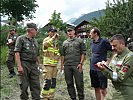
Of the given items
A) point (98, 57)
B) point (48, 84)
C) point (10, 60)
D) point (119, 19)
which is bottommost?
point (48, 84)

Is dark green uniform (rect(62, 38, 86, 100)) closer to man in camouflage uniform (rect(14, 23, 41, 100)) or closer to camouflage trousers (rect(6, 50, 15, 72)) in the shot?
man in camouflage uniform (rect(14, 23, 41, 100))

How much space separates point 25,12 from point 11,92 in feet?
107

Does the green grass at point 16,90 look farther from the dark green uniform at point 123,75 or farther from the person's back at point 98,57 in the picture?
the dark green uniform at point 123,75

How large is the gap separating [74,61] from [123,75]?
3359 mm

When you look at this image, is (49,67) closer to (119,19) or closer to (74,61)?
(74,61)

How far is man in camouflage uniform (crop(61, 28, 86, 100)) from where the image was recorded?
7.29 m

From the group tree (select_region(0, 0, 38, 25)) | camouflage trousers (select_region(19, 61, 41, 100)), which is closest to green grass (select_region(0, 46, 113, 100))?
camouflage trousers (select_region(19, 61, 41, 100))

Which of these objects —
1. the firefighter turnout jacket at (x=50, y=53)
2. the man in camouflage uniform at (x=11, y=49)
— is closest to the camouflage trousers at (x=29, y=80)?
the firefighter turnout jacket at (x=50, y=53)

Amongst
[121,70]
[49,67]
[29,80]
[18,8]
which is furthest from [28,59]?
[18,8]

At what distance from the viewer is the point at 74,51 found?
7297 millimetres

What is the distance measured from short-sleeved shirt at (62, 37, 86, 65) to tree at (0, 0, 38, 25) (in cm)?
3154

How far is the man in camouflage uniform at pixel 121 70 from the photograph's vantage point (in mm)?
4004

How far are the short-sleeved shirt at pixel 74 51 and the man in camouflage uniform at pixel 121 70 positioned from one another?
306 cm

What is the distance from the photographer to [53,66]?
7215 millimetres
